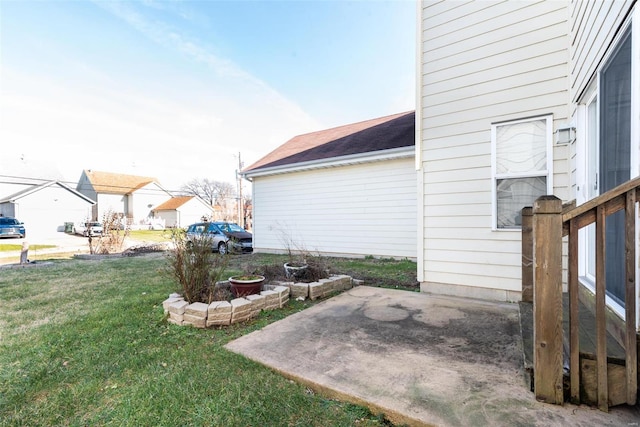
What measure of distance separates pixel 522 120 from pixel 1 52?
12517 millimetres

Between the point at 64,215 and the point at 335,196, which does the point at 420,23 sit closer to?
the point at 335,196

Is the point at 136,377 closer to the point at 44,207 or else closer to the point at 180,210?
the point at 44,207

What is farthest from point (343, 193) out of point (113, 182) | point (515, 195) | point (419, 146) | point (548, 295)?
point (113, 182)

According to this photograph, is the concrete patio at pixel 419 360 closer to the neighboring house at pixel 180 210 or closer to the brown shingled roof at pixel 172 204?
the neighboring house at pixel 180 210

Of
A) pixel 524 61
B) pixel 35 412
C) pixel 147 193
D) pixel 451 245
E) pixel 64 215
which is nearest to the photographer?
pixel 35 412

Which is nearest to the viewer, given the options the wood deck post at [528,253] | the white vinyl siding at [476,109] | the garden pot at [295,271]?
the wood deck post at [528,253]

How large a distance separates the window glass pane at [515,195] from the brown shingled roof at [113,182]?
40813 millimetres

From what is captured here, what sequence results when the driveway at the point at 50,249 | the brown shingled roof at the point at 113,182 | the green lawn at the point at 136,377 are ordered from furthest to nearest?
the brown shingled roof at the point at 113,182 < the driveway at the point at 50,249 < the green lawn at the point at 136,377

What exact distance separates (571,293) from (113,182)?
43.7 metres

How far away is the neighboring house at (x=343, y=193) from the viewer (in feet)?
26.1

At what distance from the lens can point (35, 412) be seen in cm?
191

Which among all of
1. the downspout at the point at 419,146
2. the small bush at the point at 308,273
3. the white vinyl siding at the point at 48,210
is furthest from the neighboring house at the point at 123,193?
the downspout at the point at 419,146

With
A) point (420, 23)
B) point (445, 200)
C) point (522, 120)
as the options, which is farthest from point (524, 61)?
point (445, 200)

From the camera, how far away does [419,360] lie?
7.68 feet
